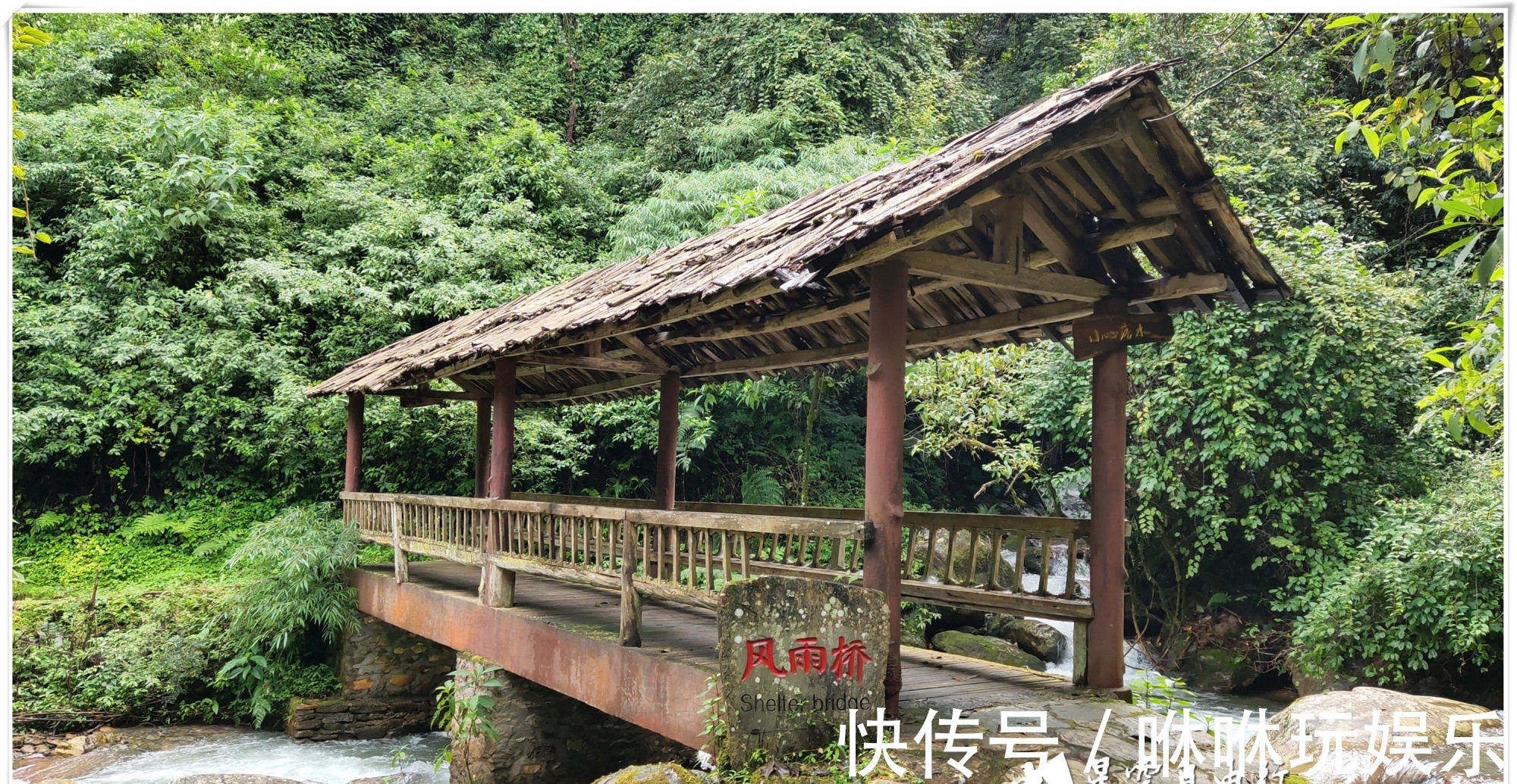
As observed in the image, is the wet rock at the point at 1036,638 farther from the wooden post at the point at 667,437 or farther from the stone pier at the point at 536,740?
the stone pier at the point at 536,740

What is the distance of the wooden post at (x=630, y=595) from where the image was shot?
5.73 m

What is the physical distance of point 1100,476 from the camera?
224 inches

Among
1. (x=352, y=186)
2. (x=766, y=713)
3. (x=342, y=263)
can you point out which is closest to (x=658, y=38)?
(x=352, y=186)

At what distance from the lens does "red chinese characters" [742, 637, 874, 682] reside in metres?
4.07

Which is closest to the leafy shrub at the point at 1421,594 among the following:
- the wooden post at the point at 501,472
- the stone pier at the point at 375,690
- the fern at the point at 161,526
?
the wooden post at the point at 501,472

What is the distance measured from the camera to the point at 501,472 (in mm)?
7992

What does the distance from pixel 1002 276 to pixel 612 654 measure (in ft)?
10.4

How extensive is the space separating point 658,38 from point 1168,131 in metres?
17.8

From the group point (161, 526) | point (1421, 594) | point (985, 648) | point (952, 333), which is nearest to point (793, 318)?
point (952, 333)

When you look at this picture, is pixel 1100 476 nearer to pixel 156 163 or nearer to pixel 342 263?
pixel 342 263

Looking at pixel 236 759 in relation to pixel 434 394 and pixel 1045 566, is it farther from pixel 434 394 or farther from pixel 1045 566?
pixel 1045 566

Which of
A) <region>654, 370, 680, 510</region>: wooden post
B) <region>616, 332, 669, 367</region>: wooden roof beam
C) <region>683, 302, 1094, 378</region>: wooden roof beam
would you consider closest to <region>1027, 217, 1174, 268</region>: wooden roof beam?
<region>683, 302, 1094, 378</region>: wooden roof beam

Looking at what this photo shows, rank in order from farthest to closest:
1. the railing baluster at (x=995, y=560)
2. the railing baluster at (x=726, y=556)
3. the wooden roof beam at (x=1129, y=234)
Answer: the railing baluster at (x=995, y=560) → the wooden roof beam at (x=1129, y=234) → the railing baluster at (x=726, y=556)

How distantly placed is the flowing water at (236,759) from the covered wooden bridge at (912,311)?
2306mm
